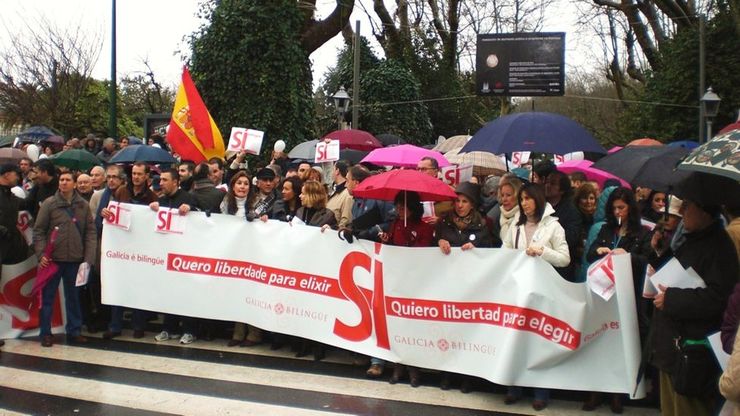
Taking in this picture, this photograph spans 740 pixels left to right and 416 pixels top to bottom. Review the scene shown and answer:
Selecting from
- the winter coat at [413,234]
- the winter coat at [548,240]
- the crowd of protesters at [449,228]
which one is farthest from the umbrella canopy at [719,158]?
the winter coat at [413,234]

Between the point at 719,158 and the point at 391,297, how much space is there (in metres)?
3.63

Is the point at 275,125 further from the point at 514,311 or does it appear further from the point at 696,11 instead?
the point at 696,11

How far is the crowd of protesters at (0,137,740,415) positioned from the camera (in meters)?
4.49

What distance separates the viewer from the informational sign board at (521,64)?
20.6 m

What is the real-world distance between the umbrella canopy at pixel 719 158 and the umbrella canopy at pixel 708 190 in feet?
1.10

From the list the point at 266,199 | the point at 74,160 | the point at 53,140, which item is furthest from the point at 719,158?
the point at 53,140

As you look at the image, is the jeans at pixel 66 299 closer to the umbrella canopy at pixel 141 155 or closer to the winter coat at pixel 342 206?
the winter coat at pixel 342 206

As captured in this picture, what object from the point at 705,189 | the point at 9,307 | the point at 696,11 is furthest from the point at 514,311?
the point at 696,11

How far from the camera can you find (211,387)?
6.65 m

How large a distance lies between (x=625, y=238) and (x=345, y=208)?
3.10 metres

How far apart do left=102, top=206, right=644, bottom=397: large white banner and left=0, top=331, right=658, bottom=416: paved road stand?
0.30 meters

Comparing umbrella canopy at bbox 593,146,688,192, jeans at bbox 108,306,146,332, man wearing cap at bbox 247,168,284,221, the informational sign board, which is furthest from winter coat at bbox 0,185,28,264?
the informational sign board

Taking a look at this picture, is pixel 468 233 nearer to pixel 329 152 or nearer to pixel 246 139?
pixel 329 152

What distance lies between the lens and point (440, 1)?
35.7m
